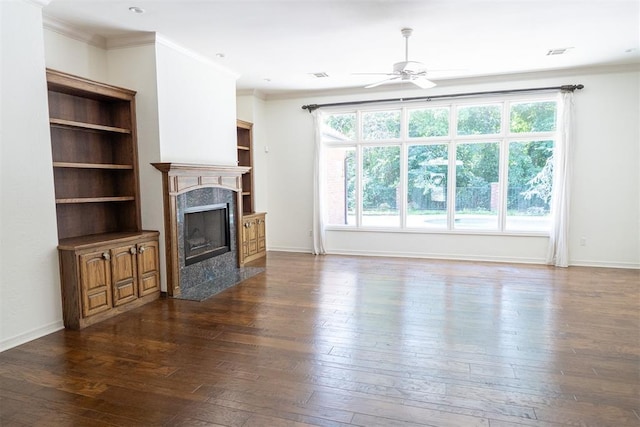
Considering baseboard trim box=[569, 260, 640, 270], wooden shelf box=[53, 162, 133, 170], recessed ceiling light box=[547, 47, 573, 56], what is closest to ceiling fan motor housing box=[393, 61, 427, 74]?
recessed ceiling light box=[547, 47, 573, 56]

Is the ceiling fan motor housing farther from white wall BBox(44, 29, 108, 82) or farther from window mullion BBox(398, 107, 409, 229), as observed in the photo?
white wall BBox(44, 29, 108, 82)

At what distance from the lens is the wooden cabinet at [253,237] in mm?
6258

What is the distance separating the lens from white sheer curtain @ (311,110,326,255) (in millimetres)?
6988

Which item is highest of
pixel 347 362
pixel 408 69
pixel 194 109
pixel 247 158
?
pixel 408 69

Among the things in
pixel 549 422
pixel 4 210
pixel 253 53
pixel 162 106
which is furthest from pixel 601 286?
pixel 4 210

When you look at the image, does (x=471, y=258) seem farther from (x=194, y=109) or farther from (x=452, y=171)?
(x=194, y=109)

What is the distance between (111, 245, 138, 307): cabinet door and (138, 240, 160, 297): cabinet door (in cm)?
7

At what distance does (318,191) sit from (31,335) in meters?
4.70

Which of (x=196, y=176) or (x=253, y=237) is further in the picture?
(x=253, y=237)

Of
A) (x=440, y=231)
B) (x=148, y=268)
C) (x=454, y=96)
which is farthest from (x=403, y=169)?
(x=148, y=268)

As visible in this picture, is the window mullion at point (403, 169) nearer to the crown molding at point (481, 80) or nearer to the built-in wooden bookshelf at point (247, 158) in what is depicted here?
the crown molding at point (481, 80)

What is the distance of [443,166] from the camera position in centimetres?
653

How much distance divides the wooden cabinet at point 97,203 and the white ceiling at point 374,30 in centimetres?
79

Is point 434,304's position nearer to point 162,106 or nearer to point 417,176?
point 417,176
